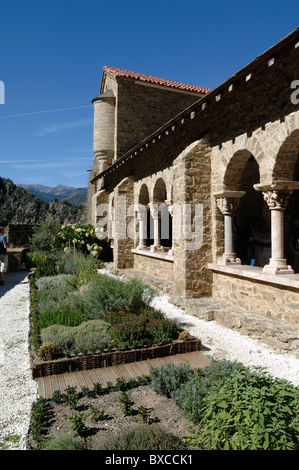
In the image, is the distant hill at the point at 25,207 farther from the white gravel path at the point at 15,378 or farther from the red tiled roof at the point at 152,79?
the white gravel path at the point at 15,378

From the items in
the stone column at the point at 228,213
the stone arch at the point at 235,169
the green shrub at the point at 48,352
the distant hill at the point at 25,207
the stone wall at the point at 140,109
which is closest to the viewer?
the green shrub at the point at 48,352

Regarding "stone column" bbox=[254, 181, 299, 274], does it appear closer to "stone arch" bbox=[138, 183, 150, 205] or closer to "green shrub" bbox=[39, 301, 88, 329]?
"green shrub" bbox=[39, 301, 88, 329]

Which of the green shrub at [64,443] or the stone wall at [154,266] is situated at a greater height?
the stone wall at [154,266]

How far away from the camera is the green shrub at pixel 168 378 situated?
3.00 metres

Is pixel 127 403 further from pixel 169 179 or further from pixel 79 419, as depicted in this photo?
pixel 169 179

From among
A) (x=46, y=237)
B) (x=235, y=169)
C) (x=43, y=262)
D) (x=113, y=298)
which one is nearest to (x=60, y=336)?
(x=113, y=298)

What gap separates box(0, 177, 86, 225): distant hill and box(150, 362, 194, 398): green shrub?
155 ft

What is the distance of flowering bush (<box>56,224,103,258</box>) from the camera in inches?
477

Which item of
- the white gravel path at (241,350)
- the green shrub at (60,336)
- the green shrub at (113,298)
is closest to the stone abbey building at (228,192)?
the white gravel path at (241,350)

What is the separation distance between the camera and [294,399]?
202 centimetres

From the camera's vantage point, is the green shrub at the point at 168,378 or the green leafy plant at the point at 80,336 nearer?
the green shrub at the point at 168,378
